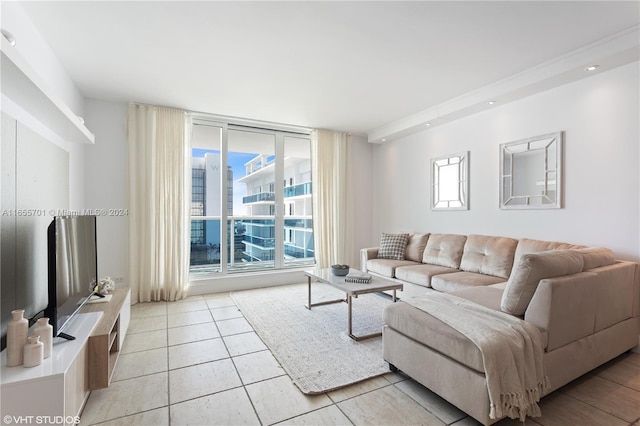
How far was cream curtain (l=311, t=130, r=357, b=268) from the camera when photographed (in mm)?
5305

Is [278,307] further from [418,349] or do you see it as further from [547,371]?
[547,371]

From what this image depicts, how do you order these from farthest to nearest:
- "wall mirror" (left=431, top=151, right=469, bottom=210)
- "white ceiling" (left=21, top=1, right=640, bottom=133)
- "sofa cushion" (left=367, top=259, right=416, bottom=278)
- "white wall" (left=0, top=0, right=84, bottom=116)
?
"wall mirror" (left=431, top=151, right=469, bottom=210) → "sofa cushion" (left=367, top=259, right=416, bottom=278) → "white ceiling" (left=21, top=1, right=640, bottom=133) → "white wall" (left=0, top=0, right=84, bottom=116)

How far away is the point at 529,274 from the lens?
6.46 feet

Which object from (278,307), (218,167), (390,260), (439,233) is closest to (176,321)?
(278,307)

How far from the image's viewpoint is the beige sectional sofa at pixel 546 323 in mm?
1747

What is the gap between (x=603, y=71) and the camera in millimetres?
2836

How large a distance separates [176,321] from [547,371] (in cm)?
335

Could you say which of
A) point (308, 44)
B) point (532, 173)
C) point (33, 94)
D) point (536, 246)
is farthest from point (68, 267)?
point (532, 173)

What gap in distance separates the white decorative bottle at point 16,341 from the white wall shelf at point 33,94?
4.03 feet

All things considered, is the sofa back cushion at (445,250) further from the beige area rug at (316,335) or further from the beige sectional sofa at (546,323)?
the beige sectional sofa at (546,323)

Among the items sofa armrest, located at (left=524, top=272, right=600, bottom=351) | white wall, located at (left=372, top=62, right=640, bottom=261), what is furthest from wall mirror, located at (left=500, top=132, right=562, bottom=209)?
sofa armrest, located at (left=524, top=272, right=600, bottom=351)

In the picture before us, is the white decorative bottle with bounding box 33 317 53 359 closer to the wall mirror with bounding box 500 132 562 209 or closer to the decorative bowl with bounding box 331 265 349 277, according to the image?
the decorative bowl with bounding box 331 265 349 277

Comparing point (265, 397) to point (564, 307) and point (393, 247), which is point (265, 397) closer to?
point (564, 307)

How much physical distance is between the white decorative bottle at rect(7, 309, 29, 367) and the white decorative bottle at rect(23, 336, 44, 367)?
1.6 inches
